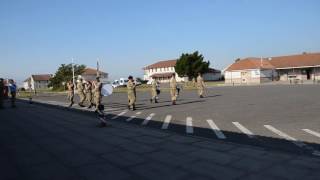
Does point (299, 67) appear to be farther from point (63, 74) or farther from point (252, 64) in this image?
point (63, 74)

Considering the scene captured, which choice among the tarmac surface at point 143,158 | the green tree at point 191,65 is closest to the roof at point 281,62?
the green tree at point 191,65

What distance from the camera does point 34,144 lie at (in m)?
10.3

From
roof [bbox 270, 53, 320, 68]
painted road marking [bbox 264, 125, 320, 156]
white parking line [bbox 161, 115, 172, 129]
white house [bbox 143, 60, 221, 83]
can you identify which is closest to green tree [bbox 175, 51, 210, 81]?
roof [bbox 270, 53, 320, 68]

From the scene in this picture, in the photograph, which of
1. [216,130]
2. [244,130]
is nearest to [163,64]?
[216,130]

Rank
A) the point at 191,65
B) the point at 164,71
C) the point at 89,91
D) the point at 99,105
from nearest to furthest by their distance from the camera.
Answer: the point at 99,105, the point at 89,91, the point at 191,65, the point at 164,71

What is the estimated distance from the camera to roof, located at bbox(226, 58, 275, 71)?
74.5m

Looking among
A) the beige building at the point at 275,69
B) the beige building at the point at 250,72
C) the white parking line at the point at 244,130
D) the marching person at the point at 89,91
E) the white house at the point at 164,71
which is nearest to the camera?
the white parking line at the point at 244,130

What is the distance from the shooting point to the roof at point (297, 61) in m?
71.7

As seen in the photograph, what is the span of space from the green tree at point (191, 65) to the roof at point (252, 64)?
6794 millimetres

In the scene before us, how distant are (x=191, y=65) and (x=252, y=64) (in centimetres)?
1417

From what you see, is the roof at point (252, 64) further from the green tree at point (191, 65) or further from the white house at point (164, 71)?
the white house at point (164, 71)

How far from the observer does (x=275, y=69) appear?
76.1m

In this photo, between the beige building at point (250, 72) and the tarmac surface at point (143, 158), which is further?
the beige building at point (250, 72)

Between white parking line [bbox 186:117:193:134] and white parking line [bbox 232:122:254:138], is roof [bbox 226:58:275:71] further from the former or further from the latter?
white parking line [bbox 232:122:254:138]
